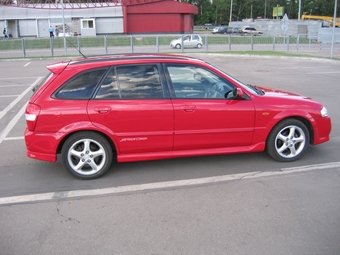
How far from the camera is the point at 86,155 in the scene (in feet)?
14.8

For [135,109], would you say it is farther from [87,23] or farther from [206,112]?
[87,23]

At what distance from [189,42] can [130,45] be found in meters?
4.98

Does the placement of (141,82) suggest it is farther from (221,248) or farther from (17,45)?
(17,45)

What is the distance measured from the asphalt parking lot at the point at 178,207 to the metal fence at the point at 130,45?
2241 cm

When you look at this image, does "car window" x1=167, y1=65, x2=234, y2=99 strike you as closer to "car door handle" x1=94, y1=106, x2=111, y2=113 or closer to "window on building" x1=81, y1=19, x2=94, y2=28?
"car door handle" x1=94, y1=106, x2=111, y2=113

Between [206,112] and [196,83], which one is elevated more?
[196,83]

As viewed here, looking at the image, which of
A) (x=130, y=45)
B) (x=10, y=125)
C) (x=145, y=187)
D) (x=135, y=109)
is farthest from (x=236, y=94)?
(x=130, y=45)

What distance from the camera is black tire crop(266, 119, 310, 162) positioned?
4988 millimetres

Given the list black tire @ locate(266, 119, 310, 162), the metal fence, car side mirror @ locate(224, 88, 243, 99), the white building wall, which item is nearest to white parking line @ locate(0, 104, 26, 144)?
car side mirror @ locate(224, 88, 243, 99)

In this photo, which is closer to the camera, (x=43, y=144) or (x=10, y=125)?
(x=43, y=144)

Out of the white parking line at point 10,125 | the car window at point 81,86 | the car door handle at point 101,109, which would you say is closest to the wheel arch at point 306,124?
the car door handle at point 101,109

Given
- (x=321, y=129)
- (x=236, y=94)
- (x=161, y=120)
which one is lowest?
(x=321, y=129)

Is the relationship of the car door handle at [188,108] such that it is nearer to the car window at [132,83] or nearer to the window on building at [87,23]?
the car window at [132,83]

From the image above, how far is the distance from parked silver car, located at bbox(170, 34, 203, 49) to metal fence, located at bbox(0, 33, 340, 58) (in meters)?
0.34
